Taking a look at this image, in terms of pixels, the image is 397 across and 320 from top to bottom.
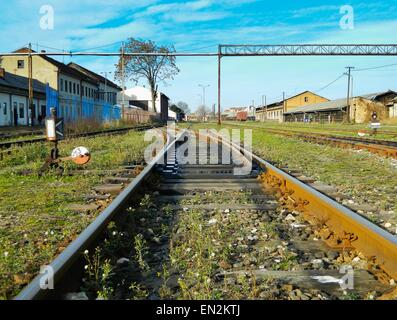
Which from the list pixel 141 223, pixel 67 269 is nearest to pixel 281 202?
pixel 141 223

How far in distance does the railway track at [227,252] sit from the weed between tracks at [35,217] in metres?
0.28

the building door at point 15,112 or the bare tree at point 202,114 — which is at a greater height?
the bare tree at point 202,114

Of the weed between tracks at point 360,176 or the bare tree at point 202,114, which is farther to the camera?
the bare tree at point 202,114

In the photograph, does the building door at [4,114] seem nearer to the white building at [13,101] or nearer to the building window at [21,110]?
the white building at [13,101]

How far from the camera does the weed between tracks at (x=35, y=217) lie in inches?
117

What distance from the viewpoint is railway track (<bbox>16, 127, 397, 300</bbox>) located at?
2.63 meters

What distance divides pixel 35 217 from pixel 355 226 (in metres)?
3.14

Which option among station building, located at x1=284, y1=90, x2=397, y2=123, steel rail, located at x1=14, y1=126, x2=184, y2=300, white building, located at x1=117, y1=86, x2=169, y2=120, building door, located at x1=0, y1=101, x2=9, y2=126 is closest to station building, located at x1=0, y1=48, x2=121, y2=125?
building door, located at x1=0, y1=101, x2=9, y2=126

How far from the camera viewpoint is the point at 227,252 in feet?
10.9

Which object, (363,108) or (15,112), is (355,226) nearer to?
(15,112)

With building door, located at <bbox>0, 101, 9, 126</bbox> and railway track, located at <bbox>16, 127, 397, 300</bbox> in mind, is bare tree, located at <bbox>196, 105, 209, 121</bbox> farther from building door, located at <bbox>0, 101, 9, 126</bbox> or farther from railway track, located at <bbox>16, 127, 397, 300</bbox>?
railway track, located at <bbox>16, 127, 397, 300</bbox>

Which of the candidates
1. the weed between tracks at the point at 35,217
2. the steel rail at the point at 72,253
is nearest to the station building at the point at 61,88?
the weed between tracks at the point at 35,217

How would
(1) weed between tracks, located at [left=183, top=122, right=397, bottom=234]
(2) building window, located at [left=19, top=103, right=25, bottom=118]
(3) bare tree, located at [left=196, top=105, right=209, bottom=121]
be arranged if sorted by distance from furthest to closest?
(3) bare tree, located at [left=196, top=105, right=209, bottom=121] < (2) building window, located at [left=19, top=103, right=25, bottom=118] < (1) weed between tracks, located at [left=183, top=122, right=397, bottom=234]

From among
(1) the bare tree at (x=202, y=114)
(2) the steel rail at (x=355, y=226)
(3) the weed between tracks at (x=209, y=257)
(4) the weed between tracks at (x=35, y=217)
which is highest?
(1) the bare tree at (x=202, y=114)
